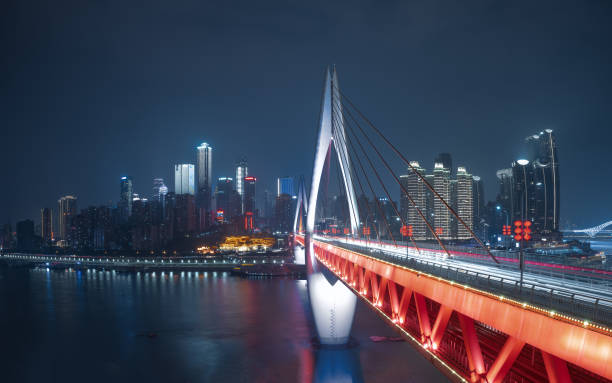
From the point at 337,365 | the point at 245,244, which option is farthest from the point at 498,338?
the point at 245,244

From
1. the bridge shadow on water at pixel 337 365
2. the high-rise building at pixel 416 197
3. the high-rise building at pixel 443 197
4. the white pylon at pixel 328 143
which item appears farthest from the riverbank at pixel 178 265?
the bridge shadow on water at pixel 337 365

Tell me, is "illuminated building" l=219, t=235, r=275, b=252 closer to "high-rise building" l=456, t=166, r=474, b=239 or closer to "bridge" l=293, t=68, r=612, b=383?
"high-rise building" l=456, t=166, r=474, b=239

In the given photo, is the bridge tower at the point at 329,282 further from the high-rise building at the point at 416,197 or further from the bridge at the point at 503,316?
the high-rise building at the point at 416,197

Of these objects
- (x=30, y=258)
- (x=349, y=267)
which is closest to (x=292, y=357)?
(x=349, y=267)

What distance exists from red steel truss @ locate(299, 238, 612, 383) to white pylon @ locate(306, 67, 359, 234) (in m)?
14.6

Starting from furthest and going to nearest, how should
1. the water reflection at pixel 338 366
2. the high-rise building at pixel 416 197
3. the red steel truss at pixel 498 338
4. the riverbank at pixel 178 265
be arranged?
1. the high-rise building at pixel 416 197
2. the riverbank at pixel 178 265
3. the water reflection at pixel 338 366
4. the red steel truss at pixel 498 338

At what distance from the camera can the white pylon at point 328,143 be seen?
28.0 metres

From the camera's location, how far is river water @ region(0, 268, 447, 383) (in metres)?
23.7

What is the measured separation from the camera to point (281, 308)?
39.8 m

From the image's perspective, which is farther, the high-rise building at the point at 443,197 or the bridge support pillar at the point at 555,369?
the high-rise building at the point at 443,197

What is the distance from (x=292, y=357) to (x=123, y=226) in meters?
121

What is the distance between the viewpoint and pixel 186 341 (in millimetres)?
29719

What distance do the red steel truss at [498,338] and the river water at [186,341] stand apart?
12365 millimetres

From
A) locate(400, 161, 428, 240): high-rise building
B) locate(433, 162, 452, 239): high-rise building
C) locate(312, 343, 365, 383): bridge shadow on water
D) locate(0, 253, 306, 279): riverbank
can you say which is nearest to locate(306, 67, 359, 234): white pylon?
locate(312, 343, 365, 383): bridge shadow on water
